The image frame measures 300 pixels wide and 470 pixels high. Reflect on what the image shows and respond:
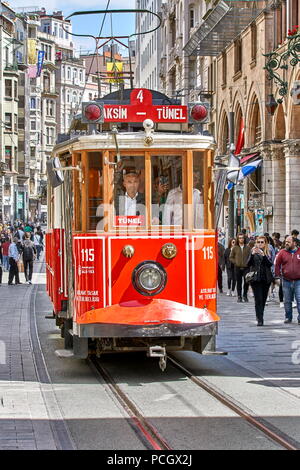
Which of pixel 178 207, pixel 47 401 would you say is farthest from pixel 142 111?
pixel 47 401

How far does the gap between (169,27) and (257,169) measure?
29573 millimetres

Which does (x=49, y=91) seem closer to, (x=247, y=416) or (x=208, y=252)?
(x=208, y=252)

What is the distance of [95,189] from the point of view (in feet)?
41.5

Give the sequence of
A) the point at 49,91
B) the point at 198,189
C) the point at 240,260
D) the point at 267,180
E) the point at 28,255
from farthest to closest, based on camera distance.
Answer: the point at 49,91 → the point at 267,180 → the point at 28,255 → the point at 240,260 → the point at 198,189

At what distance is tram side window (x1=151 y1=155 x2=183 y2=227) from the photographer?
12625 mm

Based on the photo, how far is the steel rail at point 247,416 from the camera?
343 inches

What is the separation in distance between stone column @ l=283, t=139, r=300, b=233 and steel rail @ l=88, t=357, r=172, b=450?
75.3 ft

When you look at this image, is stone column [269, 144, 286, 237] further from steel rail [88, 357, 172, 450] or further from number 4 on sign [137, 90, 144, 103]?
steel rail [88, 357, 172, 450]

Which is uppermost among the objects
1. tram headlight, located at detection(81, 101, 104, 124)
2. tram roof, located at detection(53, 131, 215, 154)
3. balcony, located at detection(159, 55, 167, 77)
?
balcony, located at detection(159, 55, 167, 77)

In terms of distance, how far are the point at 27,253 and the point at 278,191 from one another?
972 cm

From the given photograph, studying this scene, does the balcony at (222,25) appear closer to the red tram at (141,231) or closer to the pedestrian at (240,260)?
the pedestrian at (240,260)

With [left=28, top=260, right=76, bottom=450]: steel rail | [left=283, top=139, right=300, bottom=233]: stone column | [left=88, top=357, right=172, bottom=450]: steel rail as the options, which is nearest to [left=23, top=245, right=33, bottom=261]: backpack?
[left=283, top=139, right=300, bottom=233]: stone column

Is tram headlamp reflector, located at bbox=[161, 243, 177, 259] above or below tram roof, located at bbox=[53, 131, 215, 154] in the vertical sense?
below

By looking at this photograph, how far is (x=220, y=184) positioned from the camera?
41.2 feet
